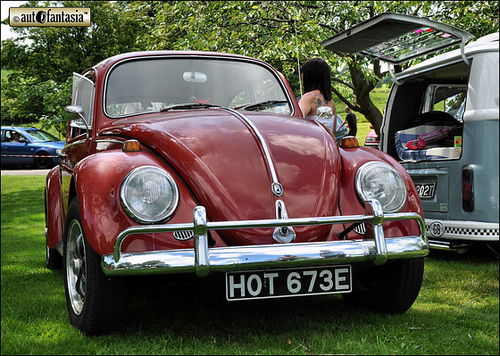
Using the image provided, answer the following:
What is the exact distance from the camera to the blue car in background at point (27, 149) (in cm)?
2284

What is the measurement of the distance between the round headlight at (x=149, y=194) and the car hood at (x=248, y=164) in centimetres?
17

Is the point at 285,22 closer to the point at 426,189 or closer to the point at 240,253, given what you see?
the point at 426,189

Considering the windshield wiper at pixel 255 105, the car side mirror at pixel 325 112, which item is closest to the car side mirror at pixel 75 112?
the windshield wiper at pixel 255 105

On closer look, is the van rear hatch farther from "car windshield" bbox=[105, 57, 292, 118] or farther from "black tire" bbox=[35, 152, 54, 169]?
"black tire" bbox=[35, 152, 54, 169]

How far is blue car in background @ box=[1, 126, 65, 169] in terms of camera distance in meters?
22.8

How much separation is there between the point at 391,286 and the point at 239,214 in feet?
3.59

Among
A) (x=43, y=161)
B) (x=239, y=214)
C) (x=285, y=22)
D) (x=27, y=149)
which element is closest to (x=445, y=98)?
(x=239, y=214)

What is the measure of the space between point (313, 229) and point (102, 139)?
1615mm

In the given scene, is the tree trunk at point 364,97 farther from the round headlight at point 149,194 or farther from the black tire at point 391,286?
the round headlight at point 149,194

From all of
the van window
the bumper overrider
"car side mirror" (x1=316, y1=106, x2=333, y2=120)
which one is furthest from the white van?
the bumper overrider

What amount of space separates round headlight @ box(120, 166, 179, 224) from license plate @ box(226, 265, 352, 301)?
18.4 inches

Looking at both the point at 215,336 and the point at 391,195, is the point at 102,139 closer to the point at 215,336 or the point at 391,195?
the point at 215,336

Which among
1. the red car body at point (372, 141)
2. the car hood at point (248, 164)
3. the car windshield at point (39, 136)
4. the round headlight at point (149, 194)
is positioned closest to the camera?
the round headlight at point (149, 194)

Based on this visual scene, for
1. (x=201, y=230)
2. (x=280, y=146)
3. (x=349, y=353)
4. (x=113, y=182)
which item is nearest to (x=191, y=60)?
(x=280, y=146)
